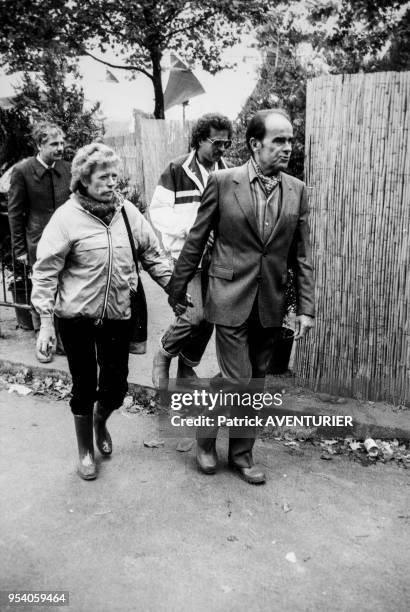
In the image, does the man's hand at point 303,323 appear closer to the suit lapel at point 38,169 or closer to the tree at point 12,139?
the suit lapel at point 38,169

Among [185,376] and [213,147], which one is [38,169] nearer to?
[213,147]

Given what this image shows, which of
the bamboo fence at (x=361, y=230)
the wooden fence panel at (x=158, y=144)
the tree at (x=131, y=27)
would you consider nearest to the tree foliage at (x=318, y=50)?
the bamboo fence at (x=361, y=230)

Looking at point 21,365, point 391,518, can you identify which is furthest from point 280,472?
point 21,365

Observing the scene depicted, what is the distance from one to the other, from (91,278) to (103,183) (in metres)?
0.52

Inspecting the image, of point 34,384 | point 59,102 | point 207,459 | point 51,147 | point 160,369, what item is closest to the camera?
point 207,459

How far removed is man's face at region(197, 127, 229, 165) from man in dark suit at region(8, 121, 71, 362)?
1841 mm

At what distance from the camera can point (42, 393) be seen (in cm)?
513

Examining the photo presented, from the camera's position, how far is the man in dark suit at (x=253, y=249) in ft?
11.1

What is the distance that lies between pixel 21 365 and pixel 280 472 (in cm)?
273

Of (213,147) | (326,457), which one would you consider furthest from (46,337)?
(326,457)

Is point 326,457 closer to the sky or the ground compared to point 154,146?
closer to the ground

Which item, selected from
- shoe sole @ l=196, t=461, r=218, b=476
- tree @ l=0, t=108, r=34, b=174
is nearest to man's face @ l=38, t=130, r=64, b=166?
tree @ l=0, t=108, r=34, b=174

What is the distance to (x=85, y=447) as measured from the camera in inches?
147

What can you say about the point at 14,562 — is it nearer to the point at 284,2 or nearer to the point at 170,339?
the point at 170,339
